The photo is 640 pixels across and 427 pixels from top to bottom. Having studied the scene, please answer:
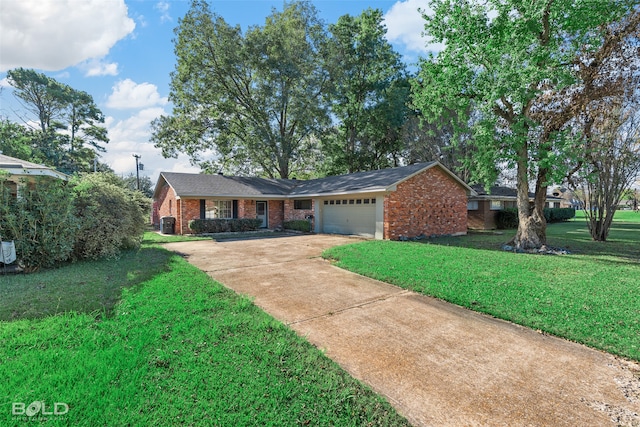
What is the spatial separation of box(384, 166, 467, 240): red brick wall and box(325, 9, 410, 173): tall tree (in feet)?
38.5

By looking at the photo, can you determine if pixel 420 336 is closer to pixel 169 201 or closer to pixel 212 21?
pixel 169 201

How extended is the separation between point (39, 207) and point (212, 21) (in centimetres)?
1965

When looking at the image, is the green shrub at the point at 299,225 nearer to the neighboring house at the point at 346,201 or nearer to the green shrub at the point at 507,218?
the neighboring house at the point at 346,201

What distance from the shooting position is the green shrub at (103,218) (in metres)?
8.12

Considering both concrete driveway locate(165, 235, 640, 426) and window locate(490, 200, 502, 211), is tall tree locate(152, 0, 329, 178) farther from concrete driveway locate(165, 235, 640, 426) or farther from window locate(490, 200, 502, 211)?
concrete driveway locate(165, 235, 640, 426)

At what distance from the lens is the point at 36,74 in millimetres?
29172

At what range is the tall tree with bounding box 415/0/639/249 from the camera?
31.8ft

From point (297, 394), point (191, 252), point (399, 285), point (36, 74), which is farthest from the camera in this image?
point (36, 74)

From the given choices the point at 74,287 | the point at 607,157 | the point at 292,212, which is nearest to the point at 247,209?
the point at 292,212

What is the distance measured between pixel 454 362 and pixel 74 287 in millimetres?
6427

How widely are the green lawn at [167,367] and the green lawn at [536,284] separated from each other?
3.21 m

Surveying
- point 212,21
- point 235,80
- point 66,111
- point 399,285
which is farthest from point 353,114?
point 66,111

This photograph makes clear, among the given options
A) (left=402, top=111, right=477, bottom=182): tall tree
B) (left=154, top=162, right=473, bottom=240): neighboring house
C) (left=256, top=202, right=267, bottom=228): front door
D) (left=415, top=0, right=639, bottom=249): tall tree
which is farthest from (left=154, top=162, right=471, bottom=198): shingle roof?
(left=402, top=111, right=477, bottom=182): tall tree

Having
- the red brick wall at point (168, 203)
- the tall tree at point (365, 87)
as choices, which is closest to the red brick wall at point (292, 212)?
the red brick wall at point (168, 203)
